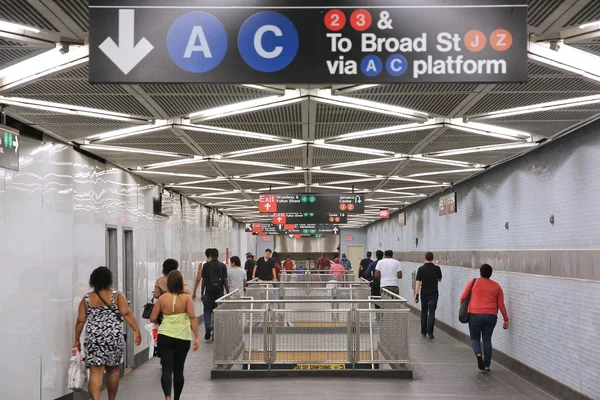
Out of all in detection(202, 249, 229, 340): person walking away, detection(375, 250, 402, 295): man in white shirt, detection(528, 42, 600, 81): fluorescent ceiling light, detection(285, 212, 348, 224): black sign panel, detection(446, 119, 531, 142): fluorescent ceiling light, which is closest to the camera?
detection(528, 42, 600, 81): fluorescent ceiling light

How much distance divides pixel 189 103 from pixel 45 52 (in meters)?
2.02

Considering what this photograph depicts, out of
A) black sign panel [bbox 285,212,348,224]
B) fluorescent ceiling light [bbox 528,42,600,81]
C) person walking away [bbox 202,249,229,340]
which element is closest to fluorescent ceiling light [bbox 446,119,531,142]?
fluorescent ceiling light [bbox 528,42,600,81]

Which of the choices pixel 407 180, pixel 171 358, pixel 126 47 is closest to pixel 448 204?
pixel 407 180

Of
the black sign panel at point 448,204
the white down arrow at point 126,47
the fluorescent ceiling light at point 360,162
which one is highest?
the fluorescent ceiling light at point 360,162

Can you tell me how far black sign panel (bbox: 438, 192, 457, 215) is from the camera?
1595 centimetres

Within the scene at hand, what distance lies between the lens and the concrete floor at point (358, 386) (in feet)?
32.0

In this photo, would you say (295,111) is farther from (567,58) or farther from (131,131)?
(567,58)

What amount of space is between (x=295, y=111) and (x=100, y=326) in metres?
3.11

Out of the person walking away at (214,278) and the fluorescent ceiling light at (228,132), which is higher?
the fluorescent ceiling light at (228,132)

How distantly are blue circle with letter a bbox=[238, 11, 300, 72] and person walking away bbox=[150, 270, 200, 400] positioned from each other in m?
4.15

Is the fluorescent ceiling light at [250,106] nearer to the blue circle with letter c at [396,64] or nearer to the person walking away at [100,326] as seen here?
the person walking away at [100,326]

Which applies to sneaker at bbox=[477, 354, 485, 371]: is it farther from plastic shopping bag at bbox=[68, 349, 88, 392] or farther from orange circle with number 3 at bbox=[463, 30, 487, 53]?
orange circle with number 3 at bbox=[463, 30, 487, 53]

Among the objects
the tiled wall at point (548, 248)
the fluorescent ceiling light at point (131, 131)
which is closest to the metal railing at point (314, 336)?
the tiled wall at point (548, 248)

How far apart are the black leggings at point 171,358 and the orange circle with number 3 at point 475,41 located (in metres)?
4.98
